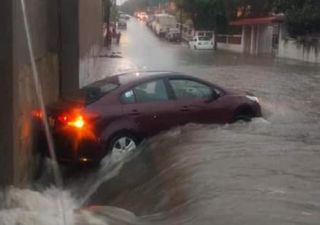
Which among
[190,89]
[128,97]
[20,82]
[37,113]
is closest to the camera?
[20,82]

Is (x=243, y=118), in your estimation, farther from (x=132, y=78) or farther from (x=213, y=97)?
(x=132, y=78)

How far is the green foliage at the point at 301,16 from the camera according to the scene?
54344 millimetres

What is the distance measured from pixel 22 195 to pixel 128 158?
7.85ft

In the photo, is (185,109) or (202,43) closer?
(185,109)

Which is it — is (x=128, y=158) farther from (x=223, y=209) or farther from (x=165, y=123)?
(x=223, y=209)

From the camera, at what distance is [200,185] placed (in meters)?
8.35

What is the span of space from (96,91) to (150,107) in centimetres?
89

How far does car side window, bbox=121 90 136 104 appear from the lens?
469 inches

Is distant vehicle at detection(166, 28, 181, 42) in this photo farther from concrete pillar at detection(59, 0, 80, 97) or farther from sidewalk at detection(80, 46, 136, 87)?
concrete pillar at detection(59, 0, 80, 97)

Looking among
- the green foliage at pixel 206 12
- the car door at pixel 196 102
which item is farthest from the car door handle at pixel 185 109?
the green foliage at pixel 206 12

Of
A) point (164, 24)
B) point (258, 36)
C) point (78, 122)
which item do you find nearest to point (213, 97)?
point (78, 122)

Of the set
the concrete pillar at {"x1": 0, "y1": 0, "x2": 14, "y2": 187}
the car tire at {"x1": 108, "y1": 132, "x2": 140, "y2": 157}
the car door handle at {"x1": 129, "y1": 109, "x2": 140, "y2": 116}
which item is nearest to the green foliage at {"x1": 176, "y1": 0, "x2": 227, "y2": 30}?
the car door handle at {"x1": 129, "y1": 109, "x2": 140, "y2": 116}

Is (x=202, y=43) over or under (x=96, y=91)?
under

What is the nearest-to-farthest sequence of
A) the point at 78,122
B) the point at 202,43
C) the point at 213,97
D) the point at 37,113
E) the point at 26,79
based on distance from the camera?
the point at 26,79 → the point at 78,122 → the point at 37,113 → the point at 213,97 → the point at 202,43
